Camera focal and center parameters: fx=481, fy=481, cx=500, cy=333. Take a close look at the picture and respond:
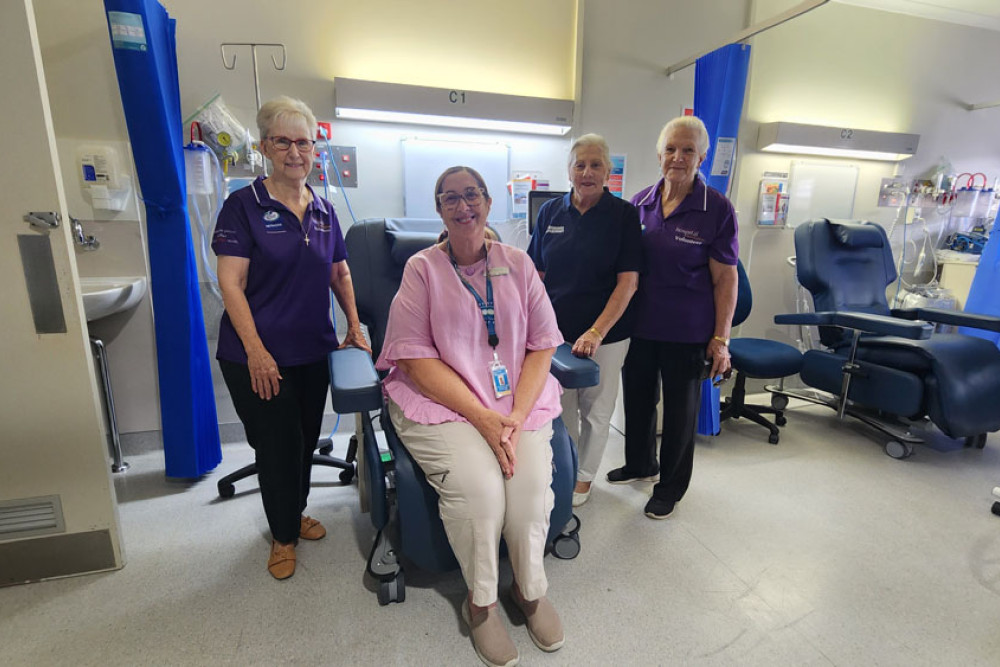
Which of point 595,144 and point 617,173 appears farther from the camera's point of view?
point 617,173

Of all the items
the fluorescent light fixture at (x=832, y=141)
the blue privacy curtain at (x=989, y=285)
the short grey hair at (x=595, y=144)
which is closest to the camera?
the short grey hair at (x=595, y=144)

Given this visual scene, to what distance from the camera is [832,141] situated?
10.5ft

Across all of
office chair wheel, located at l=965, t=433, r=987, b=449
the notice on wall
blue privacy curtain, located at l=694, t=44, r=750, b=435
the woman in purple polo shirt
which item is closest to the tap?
the woman in purple polo shirt

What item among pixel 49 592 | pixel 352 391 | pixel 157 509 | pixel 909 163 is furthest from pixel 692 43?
pixel 49 592

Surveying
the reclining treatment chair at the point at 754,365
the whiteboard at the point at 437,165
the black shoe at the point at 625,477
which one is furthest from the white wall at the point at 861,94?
the black shoe at the point at 625,477

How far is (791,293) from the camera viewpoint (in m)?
3.54

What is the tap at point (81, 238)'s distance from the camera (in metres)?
2.13

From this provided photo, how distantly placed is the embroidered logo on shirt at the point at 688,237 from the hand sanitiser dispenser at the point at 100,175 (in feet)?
8.03

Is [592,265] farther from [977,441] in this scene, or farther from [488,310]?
[977,441]

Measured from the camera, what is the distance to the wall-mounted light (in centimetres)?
239

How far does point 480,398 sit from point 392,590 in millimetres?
661

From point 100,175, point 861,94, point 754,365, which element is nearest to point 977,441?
point 754,365

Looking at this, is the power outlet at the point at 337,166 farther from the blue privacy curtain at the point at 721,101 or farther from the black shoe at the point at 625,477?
the black shoe at the point at 625,477

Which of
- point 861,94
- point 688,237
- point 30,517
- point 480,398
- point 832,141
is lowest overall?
point 30,517
